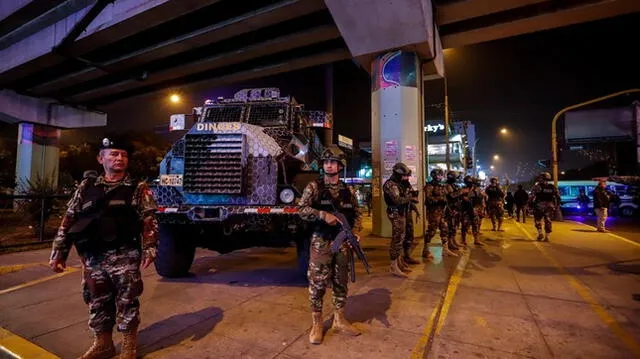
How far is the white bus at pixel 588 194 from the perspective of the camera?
19.4 meters

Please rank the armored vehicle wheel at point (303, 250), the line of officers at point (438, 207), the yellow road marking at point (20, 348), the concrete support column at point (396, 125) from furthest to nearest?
the concrete support column at point (396, 125)
the line of officers at point (438, 207)
the armored vehicle wheel at point (303, 250)
the yellow road marking at point (20, 348)

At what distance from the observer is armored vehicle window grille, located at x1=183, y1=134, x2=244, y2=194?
16.1 feet

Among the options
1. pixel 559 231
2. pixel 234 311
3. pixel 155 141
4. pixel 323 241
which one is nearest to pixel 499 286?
pixel 323 241

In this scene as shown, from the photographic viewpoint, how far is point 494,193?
11711 millimetres

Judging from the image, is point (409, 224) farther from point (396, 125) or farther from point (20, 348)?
point (20, 348)

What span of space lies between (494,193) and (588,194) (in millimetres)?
14947

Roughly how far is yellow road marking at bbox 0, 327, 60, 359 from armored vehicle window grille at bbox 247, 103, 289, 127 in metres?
4.28

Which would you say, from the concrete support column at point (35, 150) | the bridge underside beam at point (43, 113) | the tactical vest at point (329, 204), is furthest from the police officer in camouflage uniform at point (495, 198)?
the bridge underside beam at point (43, 113)

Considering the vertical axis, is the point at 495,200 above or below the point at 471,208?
above

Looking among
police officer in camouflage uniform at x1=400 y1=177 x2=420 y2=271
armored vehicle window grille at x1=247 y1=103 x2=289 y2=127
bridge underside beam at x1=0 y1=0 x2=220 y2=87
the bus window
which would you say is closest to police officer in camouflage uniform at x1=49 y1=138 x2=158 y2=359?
armored vehicle window grille at x1=247 y1=103 x2=289 y2=127

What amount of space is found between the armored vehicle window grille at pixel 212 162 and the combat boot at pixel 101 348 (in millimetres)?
2348

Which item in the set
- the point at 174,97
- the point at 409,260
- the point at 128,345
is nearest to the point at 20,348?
the point at 128,345

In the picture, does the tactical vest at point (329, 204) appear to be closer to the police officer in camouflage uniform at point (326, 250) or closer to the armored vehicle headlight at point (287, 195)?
the police officer in camouflage uniform at point (326, 250)

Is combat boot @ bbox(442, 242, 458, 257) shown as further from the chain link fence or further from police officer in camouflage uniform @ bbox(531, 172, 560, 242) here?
the chain link fence
